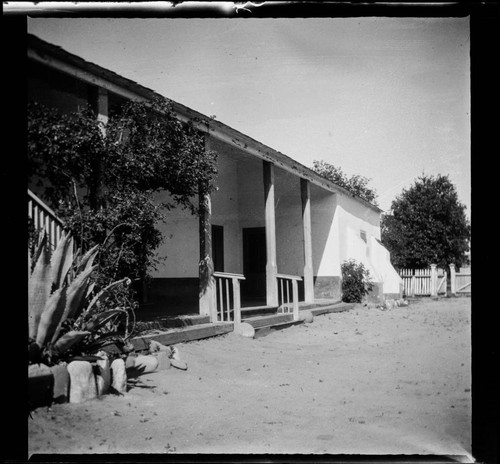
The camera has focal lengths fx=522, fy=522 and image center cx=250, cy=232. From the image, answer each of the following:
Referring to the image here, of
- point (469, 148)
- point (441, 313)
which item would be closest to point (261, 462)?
point (469, 148)

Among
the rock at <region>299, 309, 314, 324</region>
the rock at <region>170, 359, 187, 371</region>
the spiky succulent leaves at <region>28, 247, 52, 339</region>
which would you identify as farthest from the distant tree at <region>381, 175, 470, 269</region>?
the spiky succulent leaves at <region>28, 247, 52, 339</region>

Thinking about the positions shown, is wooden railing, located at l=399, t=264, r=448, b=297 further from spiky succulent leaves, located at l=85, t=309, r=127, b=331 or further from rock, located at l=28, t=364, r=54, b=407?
rock, located at l=28, t=364, r=54, b=407

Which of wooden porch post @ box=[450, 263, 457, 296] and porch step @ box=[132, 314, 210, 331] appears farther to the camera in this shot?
wooden porch post @ box=[450, 263, 457, 296]

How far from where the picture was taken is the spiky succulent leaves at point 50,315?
504 centimetres

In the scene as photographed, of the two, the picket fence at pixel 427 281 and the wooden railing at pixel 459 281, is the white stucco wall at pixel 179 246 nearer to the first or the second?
the picket fence at pixel 427 281

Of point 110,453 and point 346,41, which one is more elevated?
point 346,41

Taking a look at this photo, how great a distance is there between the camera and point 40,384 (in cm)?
478

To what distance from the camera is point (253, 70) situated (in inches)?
248

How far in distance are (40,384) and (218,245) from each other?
→ 412 inches

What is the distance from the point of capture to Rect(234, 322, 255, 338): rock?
9.89 metres

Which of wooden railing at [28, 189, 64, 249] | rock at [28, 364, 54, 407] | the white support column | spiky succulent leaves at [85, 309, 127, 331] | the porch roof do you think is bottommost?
rock at [28, 364, 54, 407]

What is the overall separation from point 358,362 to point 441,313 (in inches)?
354

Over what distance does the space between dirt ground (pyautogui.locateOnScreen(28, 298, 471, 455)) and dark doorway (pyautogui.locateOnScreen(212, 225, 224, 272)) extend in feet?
18.3
